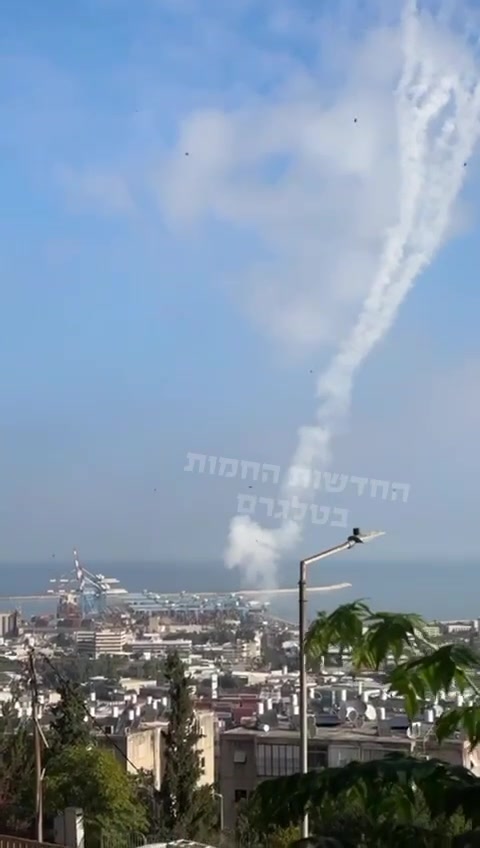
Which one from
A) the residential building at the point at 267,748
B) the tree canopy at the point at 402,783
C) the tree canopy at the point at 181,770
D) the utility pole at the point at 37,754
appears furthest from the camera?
the residential building at the point at 267,748

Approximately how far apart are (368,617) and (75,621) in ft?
89.3

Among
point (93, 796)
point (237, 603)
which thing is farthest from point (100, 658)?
point (93, 796)

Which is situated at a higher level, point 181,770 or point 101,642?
point 101,642

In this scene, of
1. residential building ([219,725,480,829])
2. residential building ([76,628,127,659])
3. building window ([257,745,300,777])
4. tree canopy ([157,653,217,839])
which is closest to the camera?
tree canopy ([157,653,217,839])

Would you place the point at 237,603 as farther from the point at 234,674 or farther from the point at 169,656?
the point at 234,674

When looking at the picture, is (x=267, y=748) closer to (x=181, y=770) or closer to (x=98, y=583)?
(x=98, y=583)

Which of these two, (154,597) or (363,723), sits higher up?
(154,597)

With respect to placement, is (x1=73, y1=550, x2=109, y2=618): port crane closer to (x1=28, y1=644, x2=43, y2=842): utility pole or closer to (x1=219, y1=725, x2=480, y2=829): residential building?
(x1=219, y1=725, x2=480, y2=829): residential building

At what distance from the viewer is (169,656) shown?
18.0 meters

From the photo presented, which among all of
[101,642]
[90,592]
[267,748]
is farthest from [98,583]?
[101,642]

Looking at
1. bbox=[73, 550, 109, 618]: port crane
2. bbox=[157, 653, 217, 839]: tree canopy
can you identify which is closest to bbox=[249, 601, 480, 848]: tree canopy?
bbox=[157, 653, 217, 839]: tree canopy

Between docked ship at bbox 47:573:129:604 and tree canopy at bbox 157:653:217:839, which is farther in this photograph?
docked ship at bbox 47:573:129:604

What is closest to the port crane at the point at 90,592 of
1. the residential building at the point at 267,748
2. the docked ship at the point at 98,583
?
the docked ship at the point at 98,583

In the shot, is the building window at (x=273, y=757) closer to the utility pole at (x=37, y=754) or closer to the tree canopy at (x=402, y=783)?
the utility pole at (x=37, y=754)
